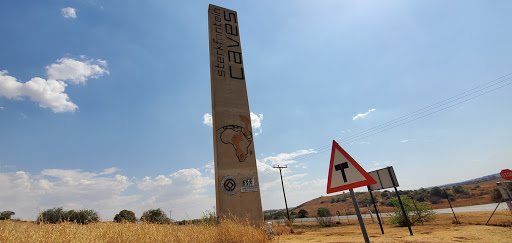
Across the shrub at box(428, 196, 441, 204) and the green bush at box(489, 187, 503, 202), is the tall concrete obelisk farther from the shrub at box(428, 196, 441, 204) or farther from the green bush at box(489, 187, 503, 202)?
the shrub at box(428, 196, 441, 204)

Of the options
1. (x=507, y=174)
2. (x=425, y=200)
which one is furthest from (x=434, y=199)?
(x=507, y=174)

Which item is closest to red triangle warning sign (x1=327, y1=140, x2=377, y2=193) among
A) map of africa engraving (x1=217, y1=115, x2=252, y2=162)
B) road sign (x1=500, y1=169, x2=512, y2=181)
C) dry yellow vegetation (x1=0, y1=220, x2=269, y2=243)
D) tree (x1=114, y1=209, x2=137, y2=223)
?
dry yellow vegetation (x1=0, y1=220, x2=269, y2=243)

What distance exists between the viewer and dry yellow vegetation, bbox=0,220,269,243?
4.27 meters

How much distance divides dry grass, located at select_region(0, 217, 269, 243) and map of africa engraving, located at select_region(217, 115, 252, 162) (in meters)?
4.05

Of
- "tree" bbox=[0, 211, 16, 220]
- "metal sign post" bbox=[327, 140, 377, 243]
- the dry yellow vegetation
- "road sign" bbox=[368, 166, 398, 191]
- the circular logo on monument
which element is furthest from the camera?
"tree" bbox=[0, 211, 16, 220]

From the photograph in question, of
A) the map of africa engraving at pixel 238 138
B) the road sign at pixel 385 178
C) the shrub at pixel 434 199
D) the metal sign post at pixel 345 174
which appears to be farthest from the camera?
the shrub at pixel 434 199

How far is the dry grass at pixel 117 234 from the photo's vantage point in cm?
427

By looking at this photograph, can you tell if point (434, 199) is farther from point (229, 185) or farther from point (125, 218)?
point (125, 218)

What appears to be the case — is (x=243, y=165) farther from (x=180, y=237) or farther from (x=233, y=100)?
(x=180, y=237)

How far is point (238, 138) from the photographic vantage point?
10.5 m

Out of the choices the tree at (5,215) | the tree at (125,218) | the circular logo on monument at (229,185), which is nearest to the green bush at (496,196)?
the circular logo on monument at (229,185)

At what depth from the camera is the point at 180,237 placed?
5.60m

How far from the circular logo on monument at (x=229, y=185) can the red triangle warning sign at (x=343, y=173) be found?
5.25 meters

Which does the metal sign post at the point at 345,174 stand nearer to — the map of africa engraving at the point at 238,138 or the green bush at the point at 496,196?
the map of africa engraving at the point at 238,138
